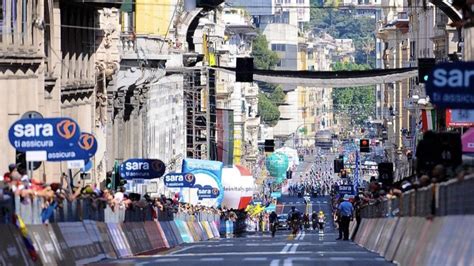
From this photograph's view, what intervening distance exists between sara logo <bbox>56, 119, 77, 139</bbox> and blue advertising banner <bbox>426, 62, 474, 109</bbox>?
1346cm

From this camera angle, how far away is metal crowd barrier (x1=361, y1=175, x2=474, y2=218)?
21.6 m

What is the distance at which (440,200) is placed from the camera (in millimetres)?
24781

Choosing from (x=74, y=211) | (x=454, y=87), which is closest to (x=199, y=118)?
(x=74, y=211)

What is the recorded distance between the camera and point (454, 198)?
2297 centimetres

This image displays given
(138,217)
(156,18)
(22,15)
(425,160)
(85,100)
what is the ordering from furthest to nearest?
(156,18) → (85,100) → (22,15) → (138,217) → (425,160)

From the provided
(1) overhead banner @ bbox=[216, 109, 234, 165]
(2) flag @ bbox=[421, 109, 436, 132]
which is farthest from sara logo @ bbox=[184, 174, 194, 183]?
(1) overhead banner @ bbox=[216, 109, 234, 165]

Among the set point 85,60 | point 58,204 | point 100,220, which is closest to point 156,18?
point 85,60

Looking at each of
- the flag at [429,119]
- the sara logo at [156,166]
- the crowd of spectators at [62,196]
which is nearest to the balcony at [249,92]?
the flag at [429,119]

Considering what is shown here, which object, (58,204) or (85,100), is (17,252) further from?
(85,100)

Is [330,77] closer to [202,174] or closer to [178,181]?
[178,181]

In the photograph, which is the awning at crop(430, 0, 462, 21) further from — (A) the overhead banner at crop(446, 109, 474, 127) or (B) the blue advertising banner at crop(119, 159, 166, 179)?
(B) the blue advertising banner at crop(119, 159, 166, 179)

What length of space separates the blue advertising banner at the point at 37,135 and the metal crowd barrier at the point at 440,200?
6.05 m

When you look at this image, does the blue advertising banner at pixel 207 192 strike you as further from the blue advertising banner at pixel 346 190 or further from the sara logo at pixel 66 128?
the sara logo at pixel 66 128

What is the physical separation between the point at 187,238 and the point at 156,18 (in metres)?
39.1
